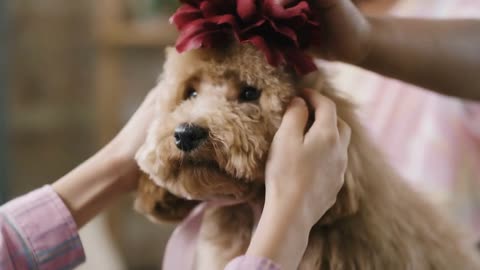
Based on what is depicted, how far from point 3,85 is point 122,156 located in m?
1.07

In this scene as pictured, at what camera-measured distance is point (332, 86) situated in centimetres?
68

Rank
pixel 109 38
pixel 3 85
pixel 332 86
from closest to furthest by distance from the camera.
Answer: pixel 332 86
pixel 3 85
pixel 109 38

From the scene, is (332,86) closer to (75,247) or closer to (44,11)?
(75,247)

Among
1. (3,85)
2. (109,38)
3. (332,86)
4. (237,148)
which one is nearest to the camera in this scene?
(237,148)

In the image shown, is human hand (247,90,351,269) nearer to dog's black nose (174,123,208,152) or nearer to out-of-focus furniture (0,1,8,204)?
dog's black nose (174,123,208,152)

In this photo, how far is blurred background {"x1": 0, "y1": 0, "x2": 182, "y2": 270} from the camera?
186 cm

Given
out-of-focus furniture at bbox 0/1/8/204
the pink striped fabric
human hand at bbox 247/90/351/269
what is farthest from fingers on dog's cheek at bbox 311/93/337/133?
out-of-focus furniture at bbox 0/1/8/204

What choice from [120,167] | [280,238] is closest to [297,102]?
[280,238]

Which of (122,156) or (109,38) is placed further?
(109,38)

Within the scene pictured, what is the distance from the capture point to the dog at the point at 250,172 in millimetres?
576

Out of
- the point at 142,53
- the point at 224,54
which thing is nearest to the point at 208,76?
the point at 224,54

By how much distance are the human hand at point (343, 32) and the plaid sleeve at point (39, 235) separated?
13.0 inches

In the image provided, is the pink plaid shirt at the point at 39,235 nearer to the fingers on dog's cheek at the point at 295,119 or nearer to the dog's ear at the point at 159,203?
the dog's ear at the point at 159,203

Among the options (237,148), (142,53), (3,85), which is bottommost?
(142,53)
